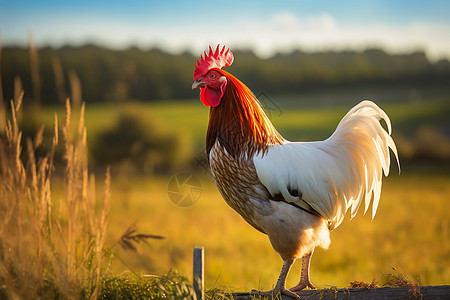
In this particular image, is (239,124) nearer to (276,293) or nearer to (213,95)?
(213,95)

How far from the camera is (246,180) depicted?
7.15 feet

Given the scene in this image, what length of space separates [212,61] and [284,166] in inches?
32.1

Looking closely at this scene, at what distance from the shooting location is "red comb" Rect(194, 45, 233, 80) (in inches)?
90.3

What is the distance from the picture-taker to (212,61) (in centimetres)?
234

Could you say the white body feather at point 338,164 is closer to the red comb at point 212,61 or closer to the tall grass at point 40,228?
the red comb at point 212,61

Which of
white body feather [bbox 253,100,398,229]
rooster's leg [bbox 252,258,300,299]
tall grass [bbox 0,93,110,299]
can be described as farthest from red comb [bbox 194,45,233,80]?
rooster's leg [bbox 252,258,300,299]

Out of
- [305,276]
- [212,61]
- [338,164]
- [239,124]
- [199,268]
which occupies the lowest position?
[305,276]

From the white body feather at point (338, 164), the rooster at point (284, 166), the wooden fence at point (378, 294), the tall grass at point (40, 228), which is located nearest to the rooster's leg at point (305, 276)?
the rooster at point (284, 166)

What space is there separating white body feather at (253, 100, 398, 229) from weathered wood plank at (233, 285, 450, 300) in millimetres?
437

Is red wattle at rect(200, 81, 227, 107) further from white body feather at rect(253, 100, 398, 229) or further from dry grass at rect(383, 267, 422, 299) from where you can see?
dry grass at rect(383, 267, 422, 299)

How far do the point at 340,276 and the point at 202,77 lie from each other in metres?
3.57

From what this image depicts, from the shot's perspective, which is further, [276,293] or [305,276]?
[305,276]

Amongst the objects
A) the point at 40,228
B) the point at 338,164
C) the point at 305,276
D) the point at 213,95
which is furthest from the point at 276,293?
the point at 40,228

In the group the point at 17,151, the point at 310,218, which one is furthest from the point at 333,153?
the point at 17,151
